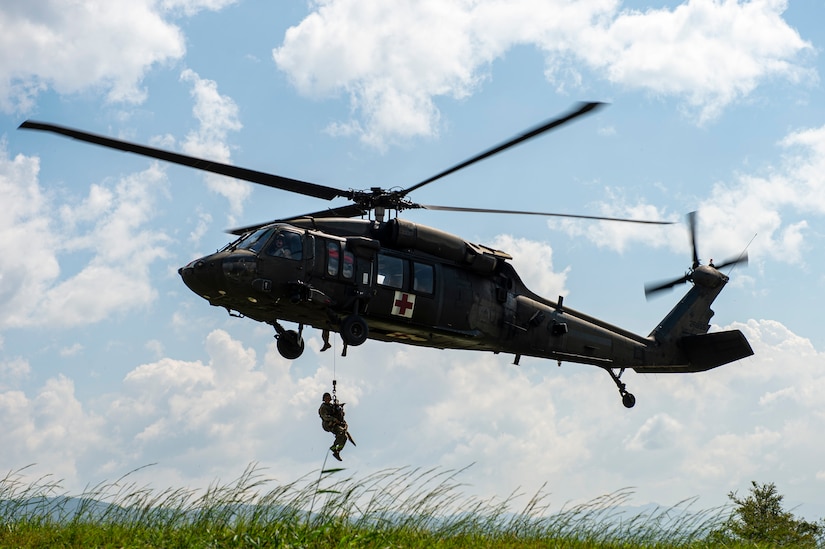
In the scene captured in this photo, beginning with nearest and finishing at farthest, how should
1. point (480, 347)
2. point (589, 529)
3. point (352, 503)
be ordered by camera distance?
point (352, 503), point (589, 529), point (480, 347)

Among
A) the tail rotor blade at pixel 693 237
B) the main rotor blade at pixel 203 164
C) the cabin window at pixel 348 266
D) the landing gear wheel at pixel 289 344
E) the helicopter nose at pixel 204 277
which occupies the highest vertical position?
the tail rotor blade at pixel 693 237

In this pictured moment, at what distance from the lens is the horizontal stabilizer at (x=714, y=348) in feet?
77.8

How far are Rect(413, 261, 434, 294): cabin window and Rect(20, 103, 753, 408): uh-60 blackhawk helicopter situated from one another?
0.03 metres

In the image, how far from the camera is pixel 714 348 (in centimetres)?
2400

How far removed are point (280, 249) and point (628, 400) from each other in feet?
33.7

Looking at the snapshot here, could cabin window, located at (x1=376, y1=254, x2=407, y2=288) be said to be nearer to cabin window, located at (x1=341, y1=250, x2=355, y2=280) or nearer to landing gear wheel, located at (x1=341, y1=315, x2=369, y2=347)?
cabin window, located at (x1=341, y1=250, x2=355, y2=280)

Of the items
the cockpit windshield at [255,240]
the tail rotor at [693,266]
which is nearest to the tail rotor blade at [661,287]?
the tail rotor at [693,266]

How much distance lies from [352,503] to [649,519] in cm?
513

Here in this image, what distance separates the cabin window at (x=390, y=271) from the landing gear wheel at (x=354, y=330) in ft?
3.30

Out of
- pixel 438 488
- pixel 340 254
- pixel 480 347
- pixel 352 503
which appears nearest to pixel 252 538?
pixel 352 503

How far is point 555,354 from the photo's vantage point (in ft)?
69.9

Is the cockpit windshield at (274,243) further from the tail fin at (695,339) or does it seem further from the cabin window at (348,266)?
the tail fin at (695,339)

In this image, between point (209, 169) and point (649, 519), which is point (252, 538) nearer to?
point (649, 519)

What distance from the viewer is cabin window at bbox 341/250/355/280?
18.0 m
